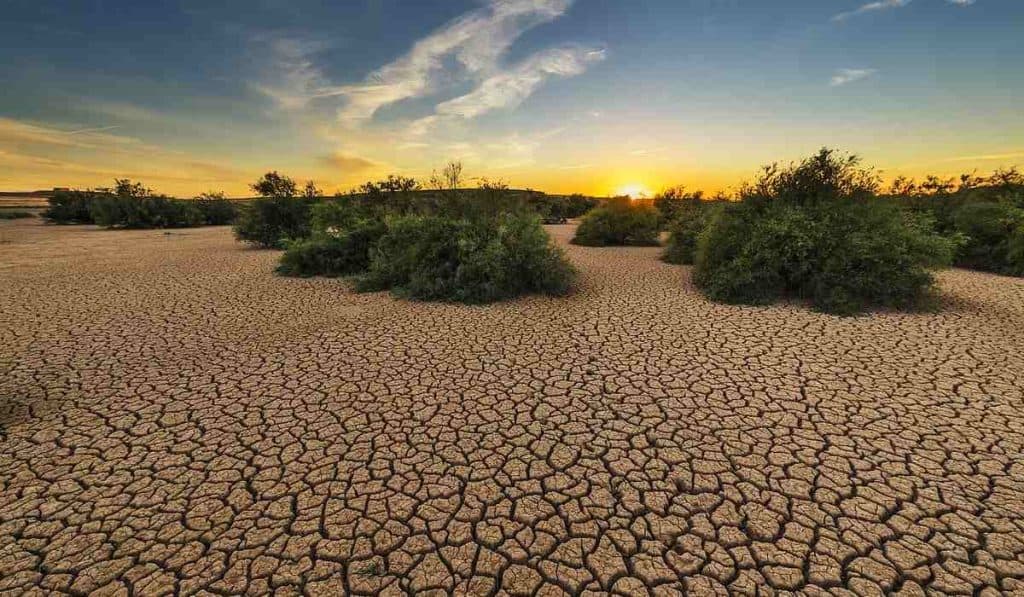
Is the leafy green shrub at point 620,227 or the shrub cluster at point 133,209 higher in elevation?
the shrub cluster at point 133,209

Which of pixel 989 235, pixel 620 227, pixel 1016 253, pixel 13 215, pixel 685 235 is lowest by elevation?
pixel 1016 253

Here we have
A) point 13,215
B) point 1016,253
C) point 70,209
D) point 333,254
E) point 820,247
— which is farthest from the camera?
point 13,215

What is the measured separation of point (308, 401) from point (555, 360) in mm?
3077

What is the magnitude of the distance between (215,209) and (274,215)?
70.9 feet

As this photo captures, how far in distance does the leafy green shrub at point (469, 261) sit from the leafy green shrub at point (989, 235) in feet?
39.5

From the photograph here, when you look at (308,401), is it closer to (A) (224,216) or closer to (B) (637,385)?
(B) (637,385)

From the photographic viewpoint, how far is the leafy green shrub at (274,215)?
56.6 feet

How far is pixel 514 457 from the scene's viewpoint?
11.4 feet

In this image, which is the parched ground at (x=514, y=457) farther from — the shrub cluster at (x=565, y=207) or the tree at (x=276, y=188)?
the shrub cluster at (x=565, y=207)

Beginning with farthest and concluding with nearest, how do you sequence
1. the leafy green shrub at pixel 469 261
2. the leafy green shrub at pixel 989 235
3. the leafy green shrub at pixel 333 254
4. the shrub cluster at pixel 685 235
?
the shrub cluster at pixel 685 235, the leafy green shrub at pixel 333 254, the leafy green shrub at pixel 989 235, the leafy green shrub at pixel 469 261

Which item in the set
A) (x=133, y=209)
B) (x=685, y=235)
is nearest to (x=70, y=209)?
(x=133, y=209)

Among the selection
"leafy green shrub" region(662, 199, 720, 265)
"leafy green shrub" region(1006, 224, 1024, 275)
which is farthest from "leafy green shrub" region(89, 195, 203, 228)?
"leafy green shrub" region(1006, 224, 1024, 275)

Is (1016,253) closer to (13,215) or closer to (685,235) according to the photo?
(685,235)

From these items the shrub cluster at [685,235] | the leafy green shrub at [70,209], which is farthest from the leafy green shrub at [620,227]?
the leafy green shrub at [70,209]
